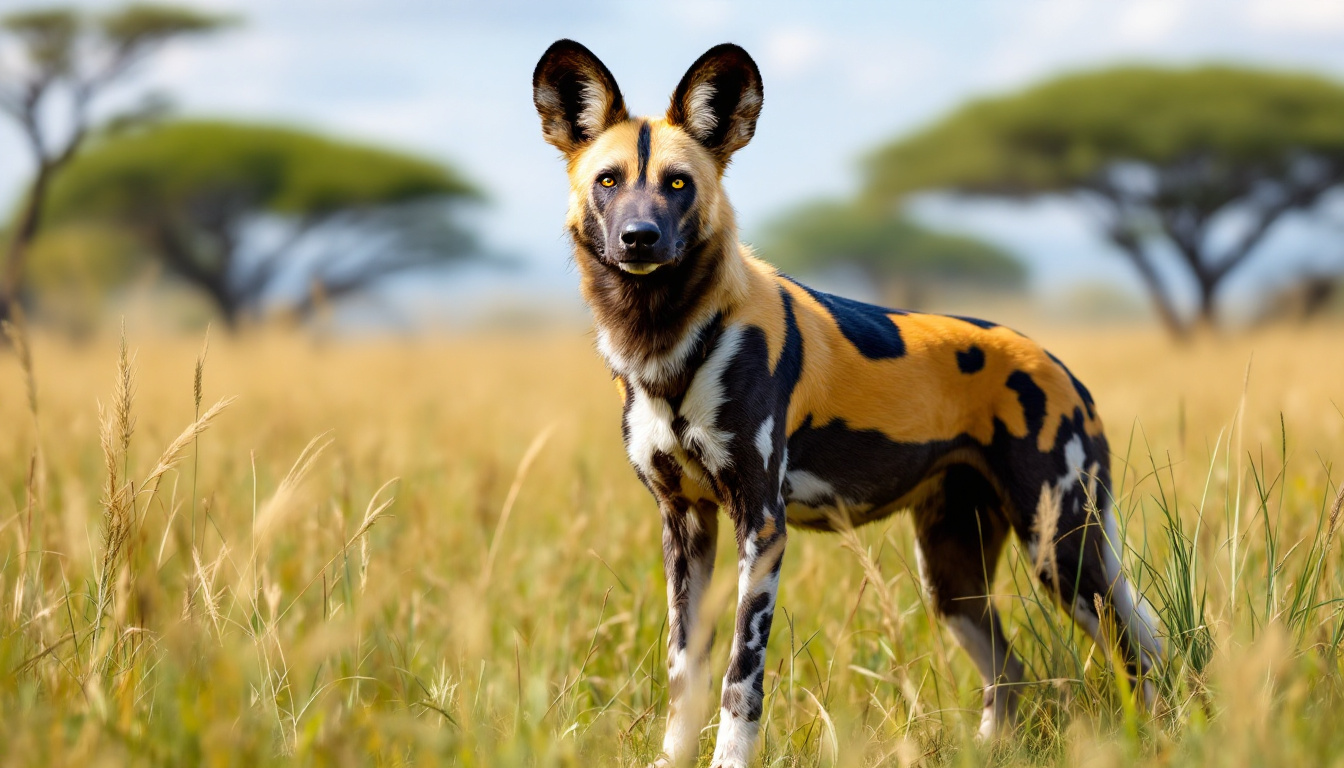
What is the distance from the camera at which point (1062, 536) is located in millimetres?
3305

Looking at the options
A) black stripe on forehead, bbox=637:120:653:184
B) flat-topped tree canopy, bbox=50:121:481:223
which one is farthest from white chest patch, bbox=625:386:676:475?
flat-topped tree canopy, bbox=50:121:481:223

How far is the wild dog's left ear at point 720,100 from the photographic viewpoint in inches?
128

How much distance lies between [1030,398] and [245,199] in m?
32.8

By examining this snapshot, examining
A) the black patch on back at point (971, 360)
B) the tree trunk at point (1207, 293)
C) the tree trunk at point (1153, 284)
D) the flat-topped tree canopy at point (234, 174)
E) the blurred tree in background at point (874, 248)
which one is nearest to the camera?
the black patch on back at point (971, 360)

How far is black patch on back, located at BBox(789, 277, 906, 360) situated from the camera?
11.4 ft

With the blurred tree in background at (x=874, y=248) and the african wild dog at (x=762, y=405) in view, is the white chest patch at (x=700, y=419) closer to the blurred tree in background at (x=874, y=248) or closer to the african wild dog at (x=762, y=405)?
the african wild dog at (x=762, y=405)

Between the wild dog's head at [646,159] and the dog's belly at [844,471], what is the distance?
623mm

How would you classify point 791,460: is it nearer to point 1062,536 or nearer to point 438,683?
point 1062,536

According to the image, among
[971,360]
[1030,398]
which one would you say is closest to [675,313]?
[971,360]

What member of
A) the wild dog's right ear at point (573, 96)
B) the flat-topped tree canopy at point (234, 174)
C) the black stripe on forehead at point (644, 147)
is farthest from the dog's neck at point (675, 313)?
the flat-topped tree canopy at point (234, 174)

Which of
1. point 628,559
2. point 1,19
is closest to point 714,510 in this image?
point 628,559

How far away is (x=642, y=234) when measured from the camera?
2.96 meters

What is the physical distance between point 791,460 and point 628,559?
1.47 m

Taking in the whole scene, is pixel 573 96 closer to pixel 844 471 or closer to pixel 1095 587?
pixel 844 471
